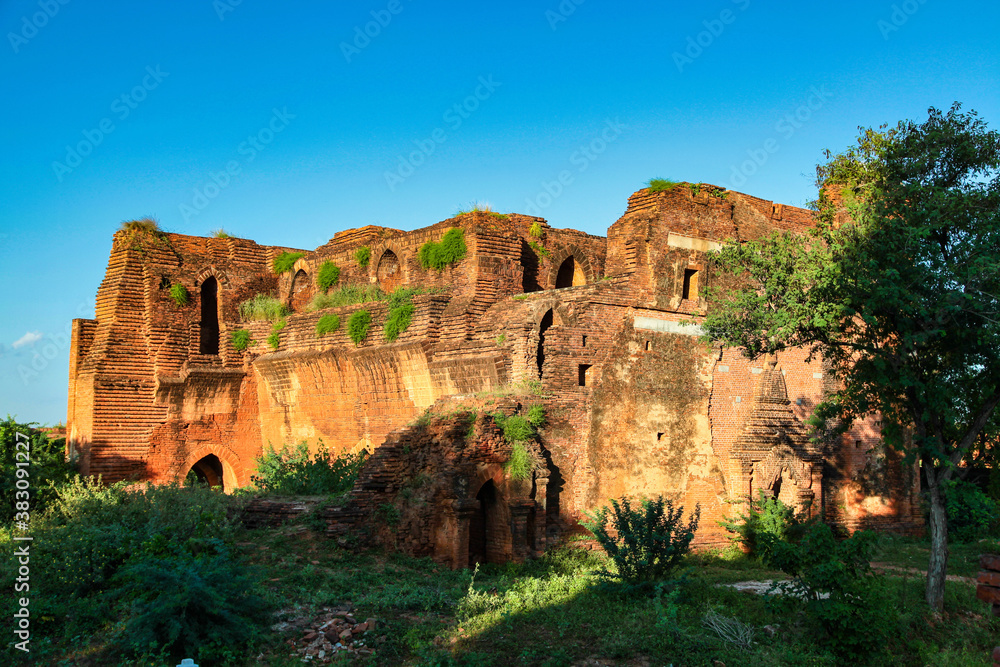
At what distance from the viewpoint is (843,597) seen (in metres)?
9.67

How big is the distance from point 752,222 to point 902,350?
6567 mm

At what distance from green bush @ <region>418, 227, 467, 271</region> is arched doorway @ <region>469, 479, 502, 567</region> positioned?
5761 millimetres

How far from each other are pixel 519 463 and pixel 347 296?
847cm

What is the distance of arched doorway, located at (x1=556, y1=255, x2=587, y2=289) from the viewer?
811 inches

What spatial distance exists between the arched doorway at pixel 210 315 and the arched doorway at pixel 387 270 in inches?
209

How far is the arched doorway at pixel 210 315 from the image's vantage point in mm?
23234

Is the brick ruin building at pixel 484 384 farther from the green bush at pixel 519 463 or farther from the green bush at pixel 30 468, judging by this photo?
the green bush at pixel 30 468

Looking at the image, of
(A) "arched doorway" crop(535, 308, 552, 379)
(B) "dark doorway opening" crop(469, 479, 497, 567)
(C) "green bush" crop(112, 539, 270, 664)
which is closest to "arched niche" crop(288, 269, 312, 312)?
(A) "arched doorway" crop(535, 308, 552, 379)

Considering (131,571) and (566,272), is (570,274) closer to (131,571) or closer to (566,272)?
(566,272)

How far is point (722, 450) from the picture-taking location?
16.4m

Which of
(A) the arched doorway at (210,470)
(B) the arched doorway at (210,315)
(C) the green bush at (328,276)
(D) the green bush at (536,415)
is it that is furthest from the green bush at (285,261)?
(D) the green bush at (536,415)

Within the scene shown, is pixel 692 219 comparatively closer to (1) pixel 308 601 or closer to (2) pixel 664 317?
(2) pixel 664 317

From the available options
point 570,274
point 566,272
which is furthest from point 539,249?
point 570,274

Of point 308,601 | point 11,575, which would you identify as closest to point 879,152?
point 308,601
